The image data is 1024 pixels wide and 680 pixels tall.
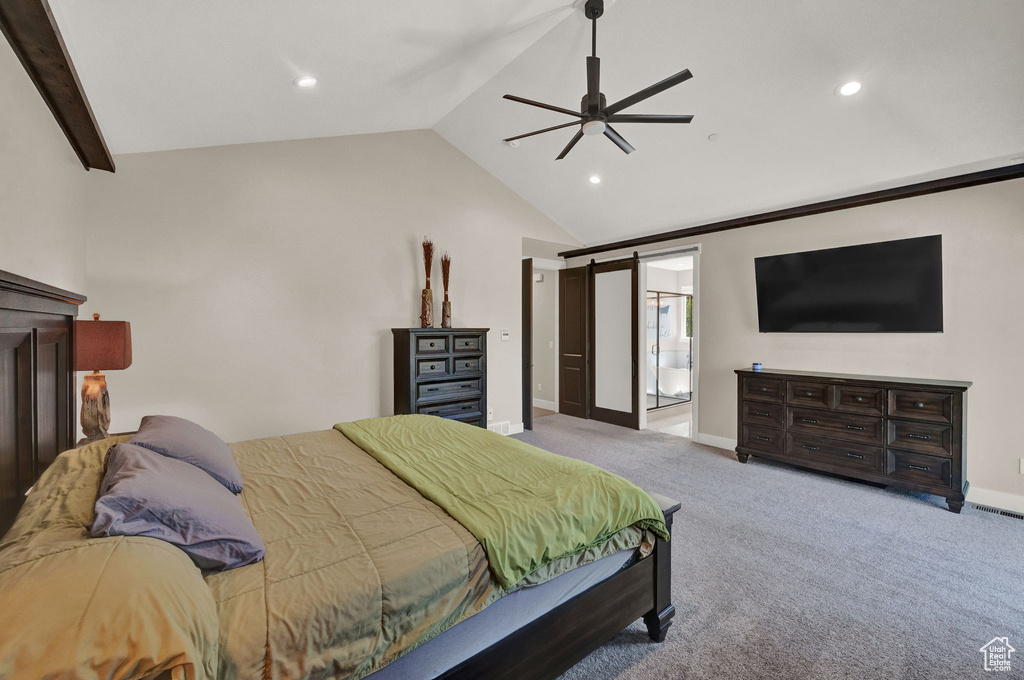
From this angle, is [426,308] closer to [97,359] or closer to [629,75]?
[97,359]

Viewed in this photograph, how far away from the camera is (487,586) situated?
1.35m

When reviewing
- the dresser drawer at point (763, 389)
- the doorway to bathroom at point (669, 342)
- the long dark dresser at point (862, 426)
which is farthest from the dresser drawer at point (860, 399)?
the doorway to bathroom at point (669, 342)

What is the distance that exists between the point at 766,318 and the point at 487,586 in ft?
13.5

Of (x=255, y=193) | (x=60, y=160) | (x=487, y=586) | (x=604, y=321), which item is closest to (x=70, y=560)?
(x=487, y=586)

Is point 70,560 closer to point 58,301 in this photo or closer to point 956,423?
point 58,301

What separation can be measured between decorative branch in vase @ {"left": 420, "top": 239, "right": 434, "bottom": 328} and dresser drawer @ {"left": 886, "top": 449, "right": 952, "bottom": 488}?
4081mm

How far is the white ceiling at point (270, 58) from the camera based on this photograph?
1.94 metres

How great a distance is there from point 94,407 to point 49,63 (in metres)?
1.61

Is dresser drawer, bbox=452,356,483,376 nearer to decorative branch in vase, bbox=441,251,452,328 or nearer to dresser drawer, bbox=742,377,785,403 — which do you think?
decorative branch in vase, bbox=441,251,452,328

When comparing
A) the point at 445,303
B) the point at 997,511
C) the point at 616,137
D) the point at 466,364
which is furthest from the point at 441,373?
the point at 997,511

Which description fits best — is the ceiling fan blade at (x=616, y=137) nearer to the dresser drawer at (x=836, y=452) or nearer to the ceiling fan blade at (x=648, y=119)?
the ceiling fan blade at (x=648, y=119)

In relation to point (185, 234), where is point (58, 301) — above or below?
below

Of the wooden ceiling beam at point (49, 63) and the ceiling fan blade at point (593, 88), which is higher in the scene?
the ceiling fan blade at point (593, 88)

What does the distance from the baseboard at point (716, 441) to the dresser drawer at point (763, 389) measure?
708mm
